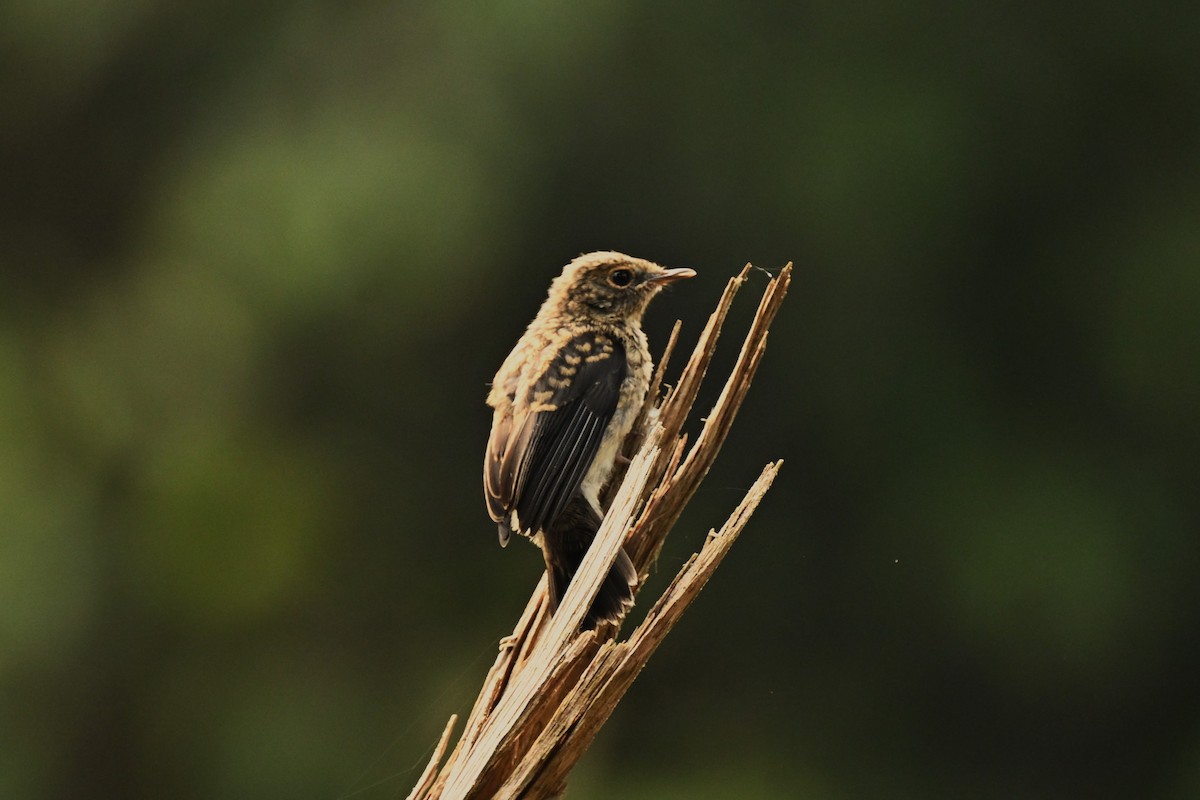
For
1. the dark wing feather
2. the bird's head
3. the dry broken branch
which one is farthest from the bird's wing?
the dry broken branch

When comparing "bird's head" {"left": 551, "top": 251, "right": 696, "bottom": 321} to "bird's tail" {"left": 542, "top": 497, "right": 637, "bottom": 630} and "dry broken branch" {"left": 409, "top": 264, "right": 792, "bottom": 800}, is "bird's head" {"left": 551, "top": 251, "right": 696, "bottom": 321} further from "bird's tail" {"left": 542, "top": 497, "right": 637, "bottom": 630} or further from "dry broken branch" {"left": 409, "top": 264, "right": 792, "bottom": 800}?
"dry broken branch" {"left": 409, "top": 264, "right": 792, "bottom": 800}

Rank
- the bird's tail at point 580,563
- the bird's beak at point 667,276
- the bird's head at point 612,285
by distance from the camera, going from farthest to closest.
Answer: the bird's head at point 612,285
the bird's beak at point 667,276
the bird's tail at point 580,563

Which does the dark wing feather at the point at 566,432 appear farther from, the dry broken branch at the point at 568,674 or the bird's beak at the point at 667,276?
the dry broken branch at the point at 568,674

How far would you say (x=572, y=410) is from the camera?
4.05 metres

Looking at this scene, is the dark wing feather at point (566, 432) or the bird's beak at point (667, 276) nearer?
the dark wing feather at point (566, 432)

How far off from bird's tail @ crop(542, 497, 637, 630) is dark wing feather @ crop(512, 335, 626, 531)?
0.05 meters

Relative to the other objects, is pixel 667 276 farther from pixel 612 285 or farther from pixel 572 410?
pixel 572 410

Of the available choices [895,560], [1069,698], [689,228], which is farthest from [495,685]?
[1069,698]

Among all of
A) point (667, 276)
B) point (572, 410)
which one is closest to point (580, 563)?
point (572, 410)

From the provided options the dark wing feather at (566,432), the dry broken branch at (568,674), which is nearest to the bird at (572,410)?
the dark wing feather at (566,432)

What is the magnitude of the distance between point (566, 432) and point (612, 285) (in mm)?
659

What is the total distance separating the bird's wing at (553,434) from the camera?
3785mm

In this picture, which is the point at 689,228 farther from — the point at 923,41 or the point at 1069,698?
the point at 1069,698

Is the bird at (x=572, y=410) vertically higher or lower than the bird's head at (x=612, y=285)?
lower
